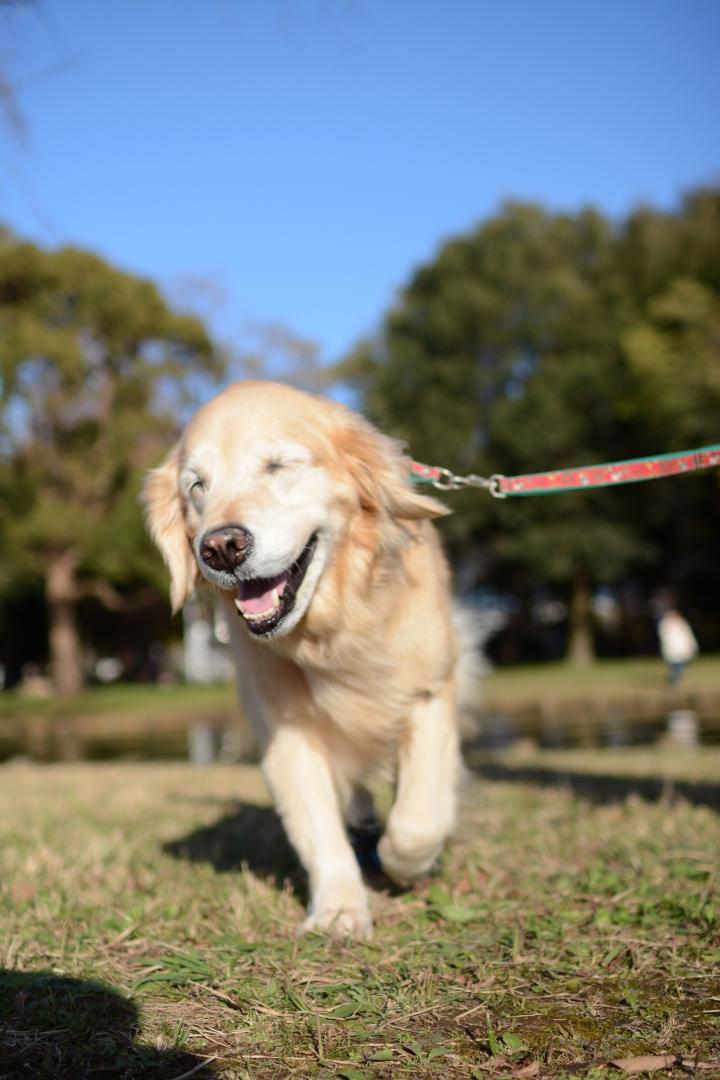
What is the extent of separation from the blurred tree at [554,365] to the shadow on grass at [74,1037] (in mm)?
28725

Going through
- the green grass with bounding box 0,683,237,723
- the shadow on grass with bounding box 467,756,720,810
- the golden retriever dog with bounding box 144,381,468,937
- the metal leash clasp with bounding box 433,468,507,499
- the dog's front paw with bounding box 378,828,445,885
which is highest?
the metal leash clasp with bounding box 433,468,507,499

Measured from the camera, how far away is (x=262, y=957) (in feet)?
8.86

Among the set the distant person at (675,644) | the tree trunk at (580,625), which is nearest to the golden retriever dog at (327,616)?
the distant person at (675,644)

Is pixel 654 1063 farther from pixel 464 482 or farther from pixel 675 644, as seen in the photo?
pixel 675 644

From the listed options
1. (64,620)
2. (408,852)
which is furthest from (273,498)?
(64,620)

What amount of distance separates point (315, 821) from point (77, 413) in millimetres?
26922

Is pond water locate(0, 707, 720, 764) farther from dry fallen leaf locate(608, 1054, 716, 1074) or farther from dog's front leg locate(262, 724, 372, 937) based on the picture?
dry fallen leaf locate(608, 1054, 716, 1074)

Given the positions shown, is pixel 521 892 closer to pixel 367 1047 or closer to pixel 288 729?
pixel 288 729

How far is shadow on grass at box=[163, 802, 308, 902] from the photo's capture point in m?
4.05

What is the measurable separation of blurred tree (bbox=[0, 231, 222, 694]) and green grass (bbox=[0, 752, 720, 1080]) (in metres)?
23.6

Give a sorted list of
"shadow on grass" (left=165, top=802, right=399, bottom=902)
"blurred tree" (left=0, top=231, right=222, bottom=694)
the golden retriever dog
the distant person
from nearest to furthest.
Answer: the golden retriever dog
"shadow on grass" (left=165, top=802, right=399, bottom=902)
the distant person
"blurred tree" (left=0, top=231, right=222, bottom=694)

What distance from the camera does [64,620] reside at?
91.8ft

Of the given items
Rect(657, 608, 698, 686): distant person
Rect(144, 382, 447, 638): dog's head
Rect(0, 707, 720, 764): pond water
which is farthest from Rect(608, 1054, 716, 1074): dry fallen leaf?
Rect(657, 608, 698, 686): distant person

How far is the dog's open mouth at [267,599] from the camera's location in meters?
2.97
